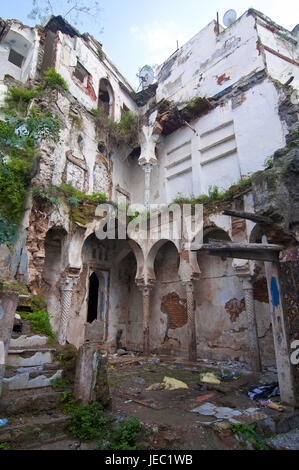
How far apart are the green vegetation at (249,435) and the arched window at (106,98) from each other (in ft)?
55.3

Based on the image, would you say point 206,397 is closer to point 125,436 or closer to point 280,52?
point 125,436

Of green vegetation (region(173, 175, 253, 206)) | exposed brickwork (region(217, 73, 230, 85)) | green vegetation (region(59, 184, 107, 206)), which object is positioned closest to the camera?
green vegetation (region(173, 175, 253, 206))

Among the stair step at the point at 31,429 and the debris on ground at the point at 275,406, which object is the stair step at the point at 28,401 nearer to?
the stair step at the point at 31,429

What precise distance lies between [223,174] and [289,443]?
434 inches

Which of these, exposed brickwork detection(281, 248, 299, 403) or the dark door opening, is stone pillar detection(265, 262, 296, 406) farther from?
the dark door opening

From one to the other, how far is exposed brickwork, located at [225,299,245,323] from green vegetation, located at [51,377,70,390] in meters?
7.46

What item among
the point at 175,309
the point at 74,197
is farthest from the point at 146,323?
the point at 74,197

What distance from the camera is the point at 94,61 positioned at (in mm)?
16688

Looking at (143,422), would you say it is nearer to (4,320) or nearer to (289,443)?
(289,443)

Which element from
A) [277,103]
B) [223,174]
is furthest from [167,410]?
[277,103]

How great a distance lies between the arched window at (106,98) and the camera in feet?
57.1

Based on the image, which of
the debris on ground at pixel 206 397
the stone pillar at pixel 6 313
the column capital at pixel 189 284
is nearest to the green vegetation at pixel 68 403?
the stone pillar at pixel 6 313

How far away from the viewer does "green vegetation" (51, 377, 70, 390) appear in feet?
15.2

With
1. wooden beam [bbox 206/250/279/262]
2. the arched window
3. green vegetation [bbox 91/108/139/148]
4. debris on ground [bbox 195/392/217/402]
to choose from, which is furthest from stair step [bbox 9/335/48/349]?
the arched window
